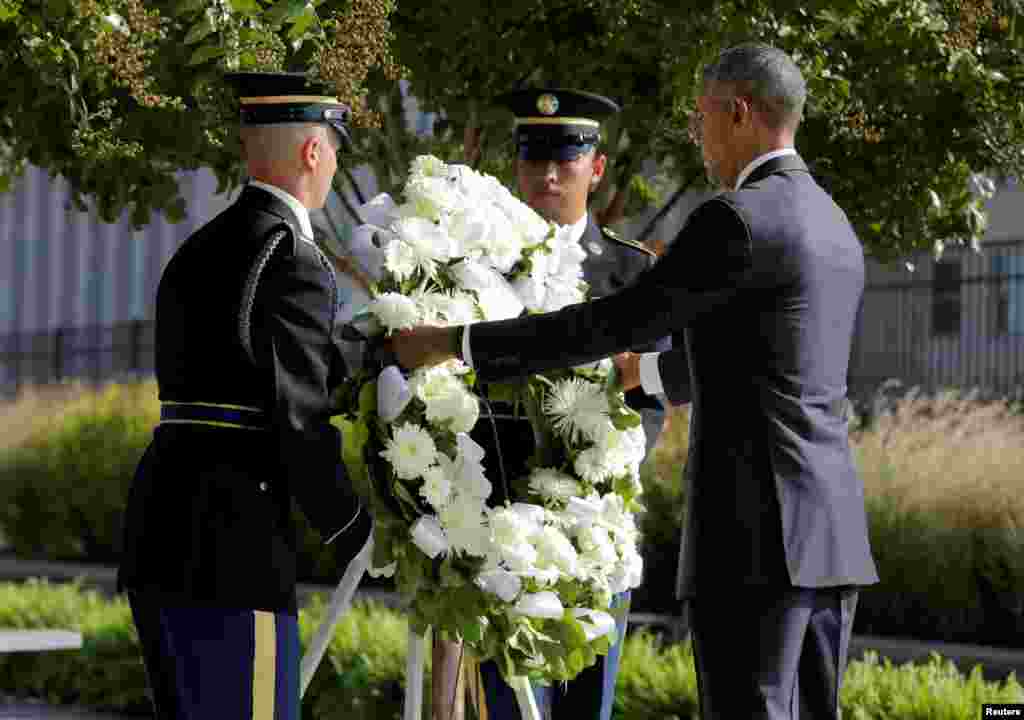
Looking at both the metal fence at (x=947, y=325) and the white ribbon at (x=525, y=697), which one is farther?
the metal fence at (x=947, y=325)

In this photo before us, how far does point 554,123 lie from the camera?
19.0ft

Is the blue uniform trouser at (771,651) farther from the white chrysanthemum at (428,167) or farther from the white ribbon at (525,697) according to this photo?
the white chrysanthemum at (428,167)

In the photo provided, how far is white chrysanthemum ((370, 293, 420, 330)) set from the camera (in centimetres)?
450

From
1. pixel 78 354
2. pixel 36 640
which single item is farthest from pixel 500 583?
pixel 78 354

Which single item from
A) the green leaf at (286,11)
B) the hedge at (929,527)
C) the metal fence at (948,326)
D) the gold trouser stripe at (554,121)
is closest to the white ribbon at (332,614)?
the green leaf at (286,11)

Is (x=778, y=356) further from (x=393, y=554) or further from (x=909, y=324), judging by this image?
(x=909, y=324)

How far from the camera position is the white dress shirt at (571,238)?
4469mm

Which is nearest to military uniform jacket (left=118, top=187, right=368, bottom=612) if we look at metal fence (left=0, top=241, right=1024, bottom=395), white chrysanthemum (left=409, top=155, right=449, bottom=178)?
white chrysanthemum (left=409, top=155, right=449, bottom=178)

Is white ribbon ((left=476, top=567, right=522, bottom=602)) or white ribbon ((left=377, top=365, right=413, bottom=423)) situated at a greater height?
white ribbon ((left=377, top=365, right=413, bottom=423))

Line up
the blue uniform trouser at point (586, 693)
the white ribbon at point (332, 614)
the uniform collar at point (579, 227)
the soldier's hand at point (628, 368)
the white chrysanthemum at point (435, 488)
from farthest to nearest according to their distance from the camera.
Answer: the uniform collar at point (579, 227)
the blue uniform trouser at point (586, 693)
the soldier's hand at point (628, 368)
the white ribbon at point (332, 614)
the white chrysanthemum at point (435, 488)

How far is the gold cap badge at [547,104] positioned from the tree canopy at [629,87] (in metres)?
0.56

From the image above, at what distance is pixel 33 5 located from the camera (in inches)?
214

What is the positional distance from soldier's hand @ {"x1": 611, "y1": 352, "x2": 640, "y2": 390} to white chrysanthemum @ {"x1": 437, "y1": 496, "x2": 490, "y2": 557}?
2.04 feet

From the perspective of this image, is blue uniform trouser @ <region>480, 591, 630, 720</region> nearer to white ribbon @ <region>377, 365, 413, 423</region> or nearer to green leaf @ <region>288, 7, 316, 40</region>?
white ribbon @ <region>377, 365, 413, 423</region>
